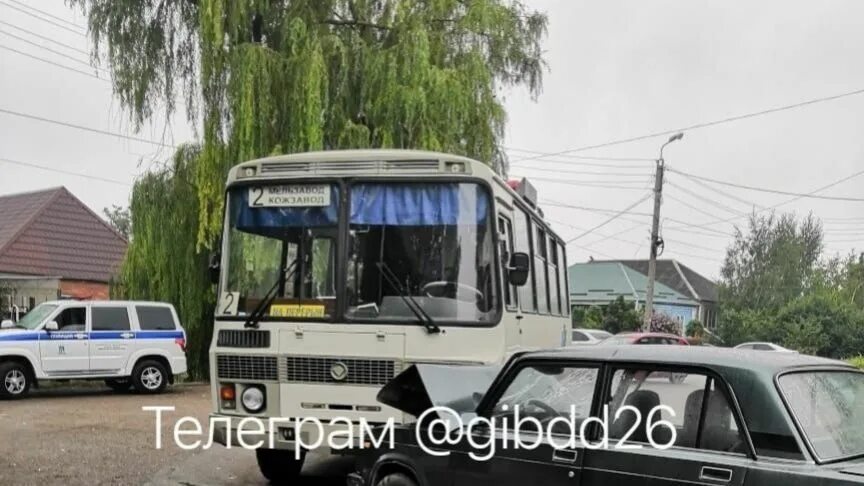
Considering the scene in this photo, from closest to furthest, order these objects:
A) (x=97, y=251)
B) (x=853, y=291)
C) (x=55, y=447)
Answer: (x=55, y=447), (x=97, y=251), (x=853, y=291)

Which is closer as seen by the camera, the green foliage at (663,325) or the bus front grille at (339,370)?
the bus front grille at (339,370)

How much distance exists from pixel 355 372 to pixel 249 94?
1008 centimetres

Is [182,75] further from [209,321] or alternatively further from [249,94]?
[209,321]

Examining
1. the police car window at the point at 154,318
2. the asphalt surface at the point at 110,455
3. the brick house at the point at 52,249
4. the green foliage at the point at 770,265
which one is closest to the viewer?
the asphalt surface at the point at 110,455

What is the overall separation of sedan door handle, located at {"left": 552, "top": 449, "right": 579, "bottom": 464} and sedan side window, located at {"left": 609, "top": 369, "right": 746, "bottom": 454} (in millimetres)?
253

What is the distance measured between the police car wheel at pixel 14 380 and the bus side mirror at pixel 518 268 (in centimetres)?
1221

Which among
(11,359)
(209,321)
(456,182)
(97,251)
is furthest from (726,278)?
(456,182)

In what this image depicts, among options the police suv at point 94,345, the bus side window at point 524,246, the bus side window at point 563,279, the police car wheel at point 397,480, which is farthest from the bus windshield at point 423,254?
the police suv at point 94,345

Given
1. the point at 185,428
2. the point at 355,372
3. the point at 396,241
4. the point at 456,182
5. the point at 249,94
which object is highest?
the point at 249,94

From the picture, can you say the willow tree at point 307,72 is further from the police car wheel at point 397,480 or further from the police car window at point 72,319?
the police car wheel at point 397,480

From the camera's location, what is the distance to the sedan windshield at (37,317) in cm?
1658

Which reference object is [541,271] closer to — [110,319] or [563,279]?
[563,279]

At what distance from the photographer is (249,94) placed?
637 inches

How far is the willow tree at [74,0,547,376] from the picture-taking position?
16375mm
